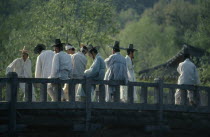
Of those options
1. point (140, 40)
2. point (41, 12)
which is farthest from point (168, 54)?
point (41, 12)

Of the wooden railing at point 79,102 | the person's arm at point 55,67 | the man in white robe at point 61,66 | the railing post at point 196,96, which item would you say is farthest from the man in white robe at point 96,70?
the railing post at point 196,96

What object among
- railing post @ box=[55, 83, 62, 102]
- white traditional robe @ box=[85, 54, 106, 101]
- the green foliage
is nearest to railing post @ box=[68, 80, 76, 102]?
railing post @ box=[55, 83, 62, 102]

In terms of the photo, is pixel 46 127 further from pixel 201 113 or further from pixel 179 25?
pixel 179 25

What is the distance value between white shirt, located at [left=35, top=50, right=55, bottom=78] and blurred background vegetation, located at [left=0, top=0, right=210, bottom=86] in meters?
15.2

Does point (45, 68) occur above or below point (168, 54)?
below

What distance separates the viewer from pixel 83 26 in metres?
44.9

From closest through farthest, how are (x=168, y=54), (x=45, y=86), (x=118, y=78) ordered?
(x=45, y=86), (x=118, y=78), (x=168, y=54)

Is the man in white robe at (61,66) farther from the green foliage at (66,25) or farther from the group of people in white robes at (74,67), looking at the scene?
the green foliage at (66,25)

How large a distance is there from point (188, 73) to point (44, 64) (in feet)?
14.6

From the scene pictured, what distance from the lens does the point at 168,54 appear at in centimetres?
7550

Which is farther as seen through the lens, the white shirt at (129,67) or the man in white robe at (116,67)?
the white shirt at (129,67)

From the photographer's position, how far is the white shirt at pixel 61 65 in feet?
76.3

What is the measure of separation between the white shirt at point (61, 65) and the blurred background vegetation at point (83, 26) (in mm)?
16466

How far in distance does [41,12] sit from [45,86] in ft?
77.9
